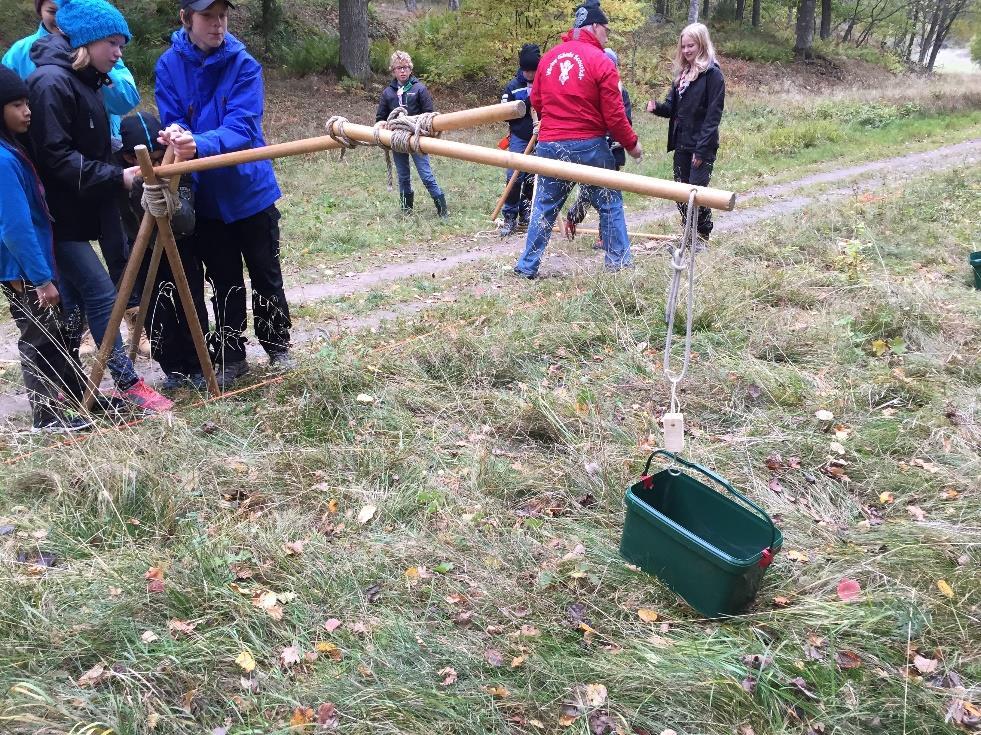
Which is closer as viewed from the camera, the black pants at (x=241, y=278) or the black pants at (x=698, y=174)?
the black pants at (x=241, y=278)

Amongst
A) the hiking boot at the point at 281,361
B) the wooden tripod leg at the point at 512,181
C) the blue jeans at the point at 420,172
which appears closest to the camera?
the hiking boot at the point at 281,361

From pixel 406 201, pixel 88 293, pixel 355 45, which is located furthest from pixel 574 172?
pixel 355 45

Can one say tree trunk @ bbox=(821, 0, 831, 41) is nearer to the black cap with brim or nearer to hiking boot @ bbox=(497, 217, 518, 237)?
hiking boot @ bbox=(497, 217, 518, 237)

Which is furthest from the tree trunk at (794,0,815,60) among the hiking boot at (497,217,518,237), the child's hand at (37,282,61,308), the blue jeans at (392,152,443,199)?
the child's hand at (37,282,61,308)

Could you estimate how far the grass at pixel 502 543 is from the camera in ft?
7.18

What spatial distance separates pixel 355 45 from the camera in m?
17.8

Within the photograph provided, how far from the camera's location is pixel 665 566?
2.56 meters

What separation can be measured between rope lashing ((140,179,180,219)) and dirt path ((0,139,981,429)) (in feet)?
5.08

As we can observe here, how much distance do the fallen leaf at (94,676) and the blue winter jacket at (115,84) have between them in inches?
125

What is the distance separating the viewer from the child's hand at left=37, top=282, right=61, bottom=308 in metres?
3.54

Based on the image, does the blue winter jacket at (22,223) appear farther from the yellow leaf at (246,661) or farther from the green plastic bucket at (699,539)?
the green plastic bucket at (699,539)

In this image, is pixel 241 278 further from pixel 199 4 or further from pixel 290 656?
pixel 290 656

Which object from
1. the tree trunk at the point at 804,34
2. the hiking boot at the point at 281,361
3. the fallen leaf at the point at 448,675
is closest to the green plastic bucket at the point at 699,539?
the fallen leaf at the point at 448,675

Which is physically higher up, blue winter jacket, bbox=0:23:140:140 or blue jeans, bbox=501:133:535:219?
blue winter jacket, bbox=0:23:140:140
